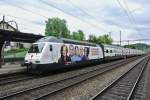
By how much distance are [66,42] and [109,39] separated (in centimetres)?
7690

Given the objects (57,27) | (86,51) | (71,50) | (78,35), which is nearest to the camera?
(71,50)

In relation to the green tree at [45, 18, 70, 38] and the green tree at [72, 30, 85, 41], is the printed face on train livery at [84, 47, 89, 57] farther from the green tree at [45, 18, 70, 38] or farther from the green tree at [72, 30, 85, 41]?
the green tree at [72, 30, 85, 41]

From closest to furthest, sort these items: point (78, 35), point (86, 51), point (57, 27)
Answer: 1. point (86, 51)
2. point (57, 27)
3. point (78, 35)

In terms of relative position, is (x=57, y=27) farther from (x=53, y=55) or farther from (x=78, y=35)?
(x=53, y=55)

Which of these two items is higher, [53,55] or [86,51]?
[86,51]

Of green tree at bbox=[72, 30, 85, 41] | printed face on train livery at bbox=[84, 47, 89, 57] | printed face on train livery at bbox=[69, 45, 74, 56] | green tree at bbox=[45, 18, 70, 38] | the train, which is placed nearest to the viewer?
the train

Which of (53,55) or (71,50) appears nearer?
(53,55)

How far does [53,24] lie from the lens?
328 feet

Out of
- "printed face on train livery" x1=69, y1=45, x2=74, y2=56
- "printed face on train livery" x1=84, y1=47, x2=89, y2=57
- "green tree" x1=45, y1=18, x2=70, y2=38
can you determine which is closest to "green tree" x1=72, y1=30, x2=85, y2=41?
"green tree" x1=45, y1=18, x2=70, y2=38

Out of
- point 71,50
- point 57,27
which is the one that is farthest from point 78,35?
point 71,50

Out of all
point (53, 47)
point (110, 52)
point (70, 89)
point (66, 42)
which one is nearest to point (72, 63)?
point (66, 42)

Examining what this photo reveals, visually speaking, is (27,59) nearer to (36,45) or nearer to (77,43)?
(36,45)

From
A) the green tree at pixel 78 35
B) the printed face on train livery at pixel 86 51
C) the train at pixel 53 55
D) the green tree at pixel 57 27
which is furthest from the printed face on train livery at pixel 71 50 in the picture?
the green tree at pixel 78 35

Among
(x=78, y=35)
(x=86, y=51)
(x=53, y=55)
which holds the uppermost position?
(x=78, y=35)
